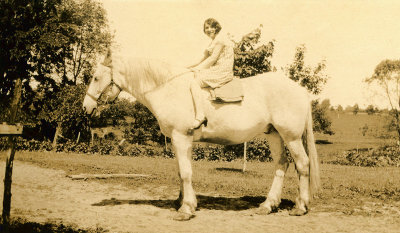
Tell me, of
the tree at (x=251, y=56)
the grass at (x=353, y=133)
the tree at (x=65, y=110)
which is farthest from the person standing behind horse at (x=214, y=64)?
the grass at (x=353, y=133)

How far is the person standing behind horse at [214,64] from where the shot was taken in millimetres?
6551

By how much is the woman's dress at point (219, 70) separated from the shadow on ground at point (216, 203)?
2651 millimetres

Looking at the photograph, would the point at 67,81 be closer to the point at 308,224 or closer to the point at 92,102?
the point at 92,102

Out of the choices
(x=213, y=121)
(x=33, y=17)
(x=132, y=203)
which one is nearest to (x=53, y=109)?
(x=33, y=17)

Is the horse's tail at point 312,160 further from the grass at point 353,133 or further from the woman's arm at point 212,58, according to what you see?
the grass at point 353,133

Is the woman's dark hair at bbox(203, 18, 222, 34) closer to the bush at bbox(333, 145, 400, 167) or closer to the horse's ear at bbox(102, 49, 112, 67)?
the horse's ear at bbox(102, 49, 112, 67)

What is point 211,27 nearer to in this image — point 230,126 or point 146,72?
point 146,72

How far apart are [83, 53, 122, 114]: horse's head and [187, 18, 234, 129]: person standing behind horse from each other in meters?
1.57

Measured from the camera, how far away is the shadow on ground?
7.41m

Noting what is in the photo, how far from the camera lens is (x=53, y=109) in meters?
25.3

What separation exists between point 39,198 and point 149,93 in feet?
11.8

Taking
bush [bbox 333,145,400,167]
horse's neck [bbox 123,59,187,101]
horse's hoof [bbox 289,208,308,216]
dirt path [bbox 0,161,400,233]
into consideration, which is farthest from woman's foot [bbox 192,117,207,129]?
bush [bbox 333,145,400,167]

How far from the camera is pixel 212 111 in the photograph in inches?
259

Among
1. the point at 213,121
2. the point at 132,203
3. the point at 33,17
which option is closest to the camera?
the point at 213,121
